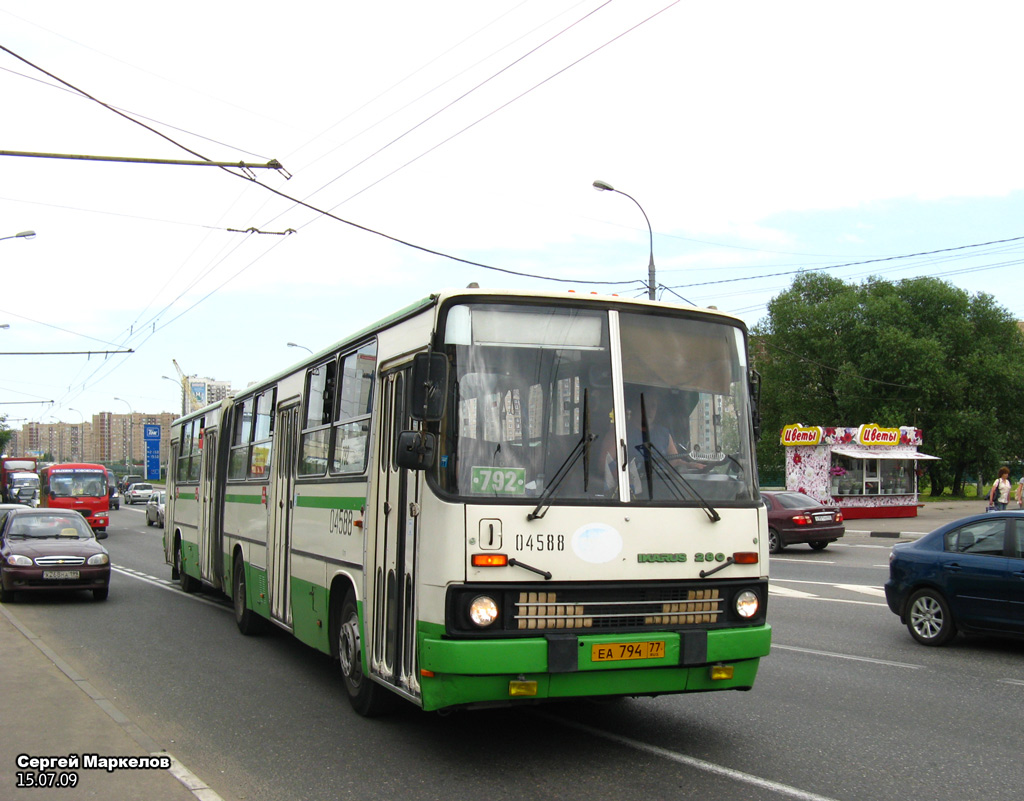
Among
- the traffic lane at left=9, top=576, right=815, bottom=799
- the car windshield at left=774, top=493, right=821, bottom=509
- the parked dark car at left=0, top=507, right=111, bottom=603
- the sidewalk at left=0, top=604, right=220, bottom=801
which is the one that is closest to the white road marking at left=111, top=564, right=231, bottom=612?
the parked dark car at left=0, top=507, right=111, bottom=603

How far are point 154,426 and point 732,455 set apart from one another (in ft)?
268

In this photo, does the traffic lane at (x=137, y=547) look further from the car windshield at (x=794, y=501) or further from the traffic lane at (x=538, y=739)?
the traffic lane at (x=538, y=739)

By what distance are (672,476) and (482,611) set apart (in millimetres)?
1525

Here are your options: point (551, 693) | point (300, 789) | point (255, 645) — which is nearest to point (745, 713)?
point (551, 693)

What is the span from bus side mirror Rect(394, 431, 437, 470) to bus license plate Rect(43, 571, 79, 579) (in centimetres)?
1183

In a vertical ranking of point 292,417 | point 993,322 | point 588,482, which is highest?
point 993,322

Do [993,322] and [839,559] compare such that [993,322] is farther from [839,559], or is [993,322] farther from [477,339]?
[477,339]

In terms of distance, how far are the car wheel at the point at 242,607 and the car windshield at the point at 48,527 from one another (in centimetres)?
564

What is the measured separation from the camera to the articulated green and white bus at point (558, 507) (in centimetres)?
607

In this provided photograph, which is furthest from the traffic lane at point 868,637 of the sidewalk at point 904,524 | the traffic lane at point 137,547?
the traffic lane at point 137,547

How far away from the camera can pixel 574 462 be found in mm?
6332

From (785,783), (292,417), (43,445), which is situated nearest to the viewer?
(785,783)

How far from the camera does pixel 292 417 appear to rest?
34.8 ft

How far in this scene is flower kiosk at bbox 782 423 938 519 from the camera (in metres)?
38.4
